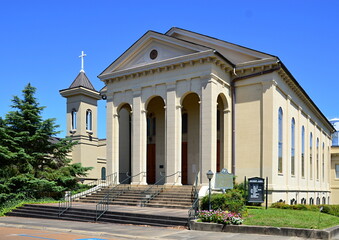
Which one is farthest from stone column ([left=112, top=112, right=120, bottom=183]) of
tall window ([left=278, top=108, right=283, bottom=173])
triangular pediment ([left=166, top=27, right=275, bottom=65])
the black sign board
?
tall window ([left=278, top=108, right=283, bottom=173])

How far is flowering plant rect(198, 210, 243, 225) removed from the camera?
51.7ft

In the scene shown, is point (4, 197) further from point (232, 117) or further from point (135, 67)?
point (232, 117)

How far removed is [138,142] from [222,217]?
41.8 ft

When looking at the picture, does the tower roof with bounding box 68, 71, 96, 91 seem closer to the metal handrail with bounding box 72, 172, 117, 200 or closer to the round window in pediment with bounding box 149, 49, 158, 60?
the round window in pediment with bounding box 149, 49, 158, 60

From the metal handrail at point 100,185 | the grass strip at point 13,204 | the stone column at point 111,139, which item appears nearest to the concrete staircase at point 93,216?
the grass strip at point 13,204

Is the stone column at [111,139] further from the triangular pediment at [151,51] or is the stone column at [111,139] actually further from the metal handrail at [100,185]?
the triangular pediment at [151,51]

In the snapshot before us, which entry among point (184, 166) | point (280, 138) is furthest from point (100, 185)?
point (280, 138)

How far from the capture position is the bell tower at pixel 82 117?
123ft

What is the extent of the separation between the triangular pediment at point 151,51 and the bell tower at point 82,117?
8.04m

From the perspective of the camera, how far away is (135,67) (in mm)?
28391

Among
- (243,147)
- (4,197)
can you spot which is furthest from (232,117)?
(4,197)

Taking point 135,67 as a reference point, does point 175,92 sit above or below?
below

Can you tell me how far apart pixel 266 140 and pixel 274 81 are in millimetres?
3845

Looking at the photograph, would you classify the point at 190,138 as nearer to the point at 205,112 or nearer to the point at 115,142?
the point at 205,112
